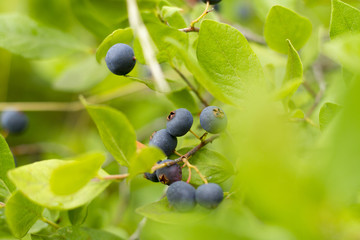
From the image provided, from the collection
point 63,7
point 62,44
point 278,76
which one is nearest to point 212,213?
point 278,76

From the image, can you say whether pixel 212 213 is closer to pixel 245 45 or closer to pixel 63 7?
pixel 245 45

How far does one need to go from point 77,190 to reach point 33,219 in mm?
176

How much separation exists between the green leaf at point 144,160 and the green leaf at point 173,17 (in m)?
0.34


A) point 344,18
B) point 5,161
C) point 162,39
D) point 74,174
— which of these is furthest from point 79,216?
point 344,18

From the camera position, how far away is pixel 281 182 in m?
0.39

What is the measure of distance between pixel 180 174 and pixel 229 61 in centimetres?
22

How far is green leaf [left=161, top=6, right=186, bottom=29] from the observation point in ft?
2.71

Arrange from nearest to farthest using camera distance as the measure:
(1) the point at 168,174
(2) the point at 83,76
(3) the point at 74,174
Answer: (3) the point at 74,174 < (1) the point at 168,174 < (2) the point at 83,76

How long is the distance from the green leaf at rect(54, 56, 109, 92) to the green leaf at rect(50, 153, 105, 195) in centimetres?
92

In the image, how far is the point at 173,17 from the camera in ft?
2.79

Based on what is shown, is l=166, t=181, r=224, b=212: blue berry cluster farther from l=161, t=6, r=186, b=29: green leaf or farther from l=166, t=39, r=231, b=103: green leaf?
l=161, t=6, r=186, b=29: green leaf

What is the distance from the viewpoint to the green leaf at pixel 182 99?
0.89 meters

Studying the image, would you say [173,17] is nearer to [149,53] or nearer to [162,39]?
[162,39]

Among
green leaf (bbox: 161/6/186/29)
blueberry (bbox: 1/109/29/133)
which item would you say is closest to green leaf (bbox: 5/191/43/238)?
green leaf (bbox: 161/6/186/29)
